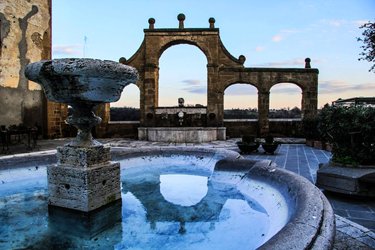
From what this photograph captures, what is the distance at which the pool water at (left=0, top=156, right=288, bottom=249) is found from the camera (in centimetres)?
227

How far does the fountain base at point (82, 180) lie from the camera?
2.90 m

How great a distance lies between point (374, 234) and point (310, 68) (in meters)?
13.2

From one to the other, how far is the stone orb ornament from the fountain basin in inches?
35.9

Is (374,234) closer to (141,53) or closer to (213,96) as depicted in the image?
(213,96)

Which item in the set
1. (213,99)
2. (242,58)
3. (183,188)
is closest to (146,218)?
(183,188)

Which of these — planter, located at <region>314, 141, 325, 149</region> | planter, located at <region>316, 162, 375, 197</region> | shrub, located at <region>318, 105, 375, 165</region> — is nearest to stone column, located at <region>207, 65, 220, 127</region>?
planter, located at <region>314, 141, 325, 149</region>

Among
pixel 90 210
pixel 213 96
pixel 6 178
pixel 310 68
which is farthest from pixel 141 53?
pixel 90 210

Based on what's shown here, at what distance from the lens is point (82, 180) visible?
114 inches

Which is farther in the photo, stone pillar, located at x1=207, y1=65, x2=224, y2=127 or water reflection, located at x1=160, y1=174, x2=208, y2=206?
stone pillar, located at x1=207, y1=65, x2=224, y2=127

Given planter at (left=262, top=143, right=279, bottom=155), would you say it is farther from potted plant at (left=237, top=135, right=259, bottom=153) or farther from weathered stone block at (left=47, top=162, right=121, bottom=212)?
weathered stone block at (left=47, top=162, right=121, bottom=212)

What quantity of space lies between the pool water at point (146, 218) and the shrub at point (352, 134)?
235 cm

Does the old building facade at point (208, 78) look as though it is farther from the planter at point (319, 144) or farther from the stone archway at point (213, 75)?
the planter at point (319, 144)

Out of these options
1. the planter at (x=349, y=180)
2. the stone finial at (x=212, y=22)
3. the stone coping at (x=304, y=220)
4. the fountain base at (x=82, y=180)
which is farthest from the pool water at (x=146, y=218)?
the stone finial at (x=212, y=22)

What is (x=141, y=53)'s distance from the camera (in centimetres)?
1512
